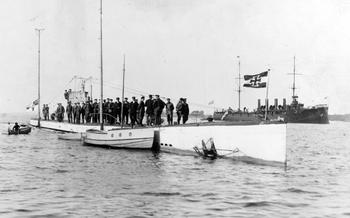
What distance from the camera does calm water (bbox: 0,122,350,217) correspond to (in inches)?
497

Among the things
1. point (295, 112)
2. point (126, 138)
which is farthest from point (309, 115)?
point (126, 138)

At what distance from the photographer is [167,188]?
15789 millimetres

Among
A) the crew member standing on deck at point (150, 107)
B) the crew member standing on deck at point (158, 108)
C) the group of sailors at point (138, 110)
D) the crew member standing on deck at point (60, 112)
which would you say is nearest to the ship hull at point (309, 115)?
the crew member standing on deck at point (60, 112)

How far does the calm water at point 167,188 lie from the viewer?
1263 centimetres

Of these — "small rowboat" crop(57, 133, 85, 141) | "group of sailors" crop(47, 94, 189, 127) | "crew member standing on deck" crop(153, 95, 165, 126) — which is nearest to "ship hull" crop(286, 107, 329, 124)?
"group of sailors" crop(47, 94, 189, 127)

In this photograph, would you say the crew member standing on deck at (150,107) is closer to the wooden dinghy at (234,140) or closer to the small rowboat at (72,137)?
the wooden dinghy at (234,140)

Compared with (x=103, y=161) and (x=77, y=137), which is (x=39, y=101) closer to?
(x=77, y=137)

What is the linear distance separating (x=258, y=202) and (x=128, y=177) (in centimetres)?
599

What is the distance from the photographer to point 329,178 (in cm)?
1950

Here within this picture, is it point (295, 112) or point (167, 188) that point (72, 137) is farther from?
point (295, 112)

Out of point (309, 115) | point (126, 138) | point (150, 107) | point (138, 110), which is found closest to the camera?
point (126, 138)

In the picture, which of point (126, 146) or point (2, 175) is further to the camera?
point (126, 146)

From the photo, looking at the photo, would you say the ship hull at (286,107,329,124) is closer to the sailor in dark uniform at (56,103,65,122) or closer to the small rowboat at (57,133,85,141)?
the sailor in dark uniform at (56,103,65,122)

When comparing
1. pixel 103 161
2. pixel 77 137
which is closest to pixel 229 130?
pixel 103 161
